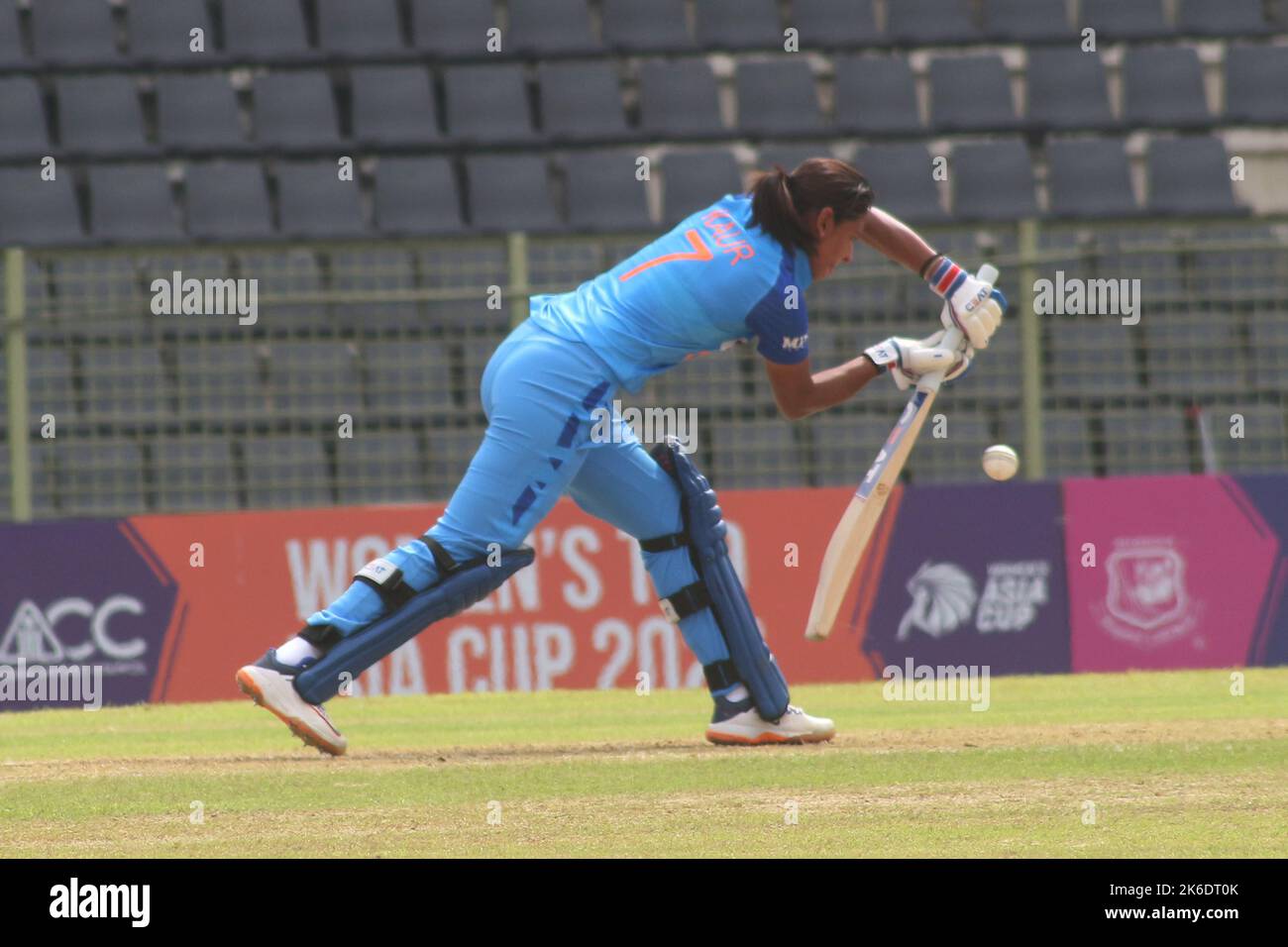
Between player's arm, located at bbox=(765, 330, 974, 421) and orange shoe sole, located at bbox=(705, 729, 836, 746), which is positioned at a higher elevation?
player's arm, located at bbox=(765, 330, 974, 421)

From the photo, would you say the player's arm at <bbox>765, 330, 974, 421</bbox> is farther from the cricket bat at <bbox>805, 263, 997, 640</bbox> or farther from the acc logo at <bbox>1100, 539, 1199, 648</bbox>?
the acc logo at <bbox>1100, 539, 1199, 648</bbox>

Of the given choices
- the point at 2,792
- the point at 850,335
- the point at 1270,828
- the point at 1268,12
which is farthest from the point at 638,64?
the point at 1270,828

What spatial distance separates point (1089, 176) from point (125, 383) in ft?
24.9

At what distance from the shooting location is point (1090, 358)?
40.1 feet

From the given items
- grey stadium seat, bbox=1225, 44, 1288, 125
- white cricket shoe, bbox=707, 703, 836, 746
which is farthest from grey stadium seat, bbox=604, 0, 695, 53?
white cricket shoe, bbox=707, 703, 836, 746

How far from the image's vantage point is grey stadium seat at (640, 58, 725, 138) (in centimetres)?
1560

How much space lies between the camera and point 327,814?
5555 mm

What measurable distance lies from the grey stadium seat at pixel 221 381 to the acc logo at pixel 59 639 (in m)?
1.64

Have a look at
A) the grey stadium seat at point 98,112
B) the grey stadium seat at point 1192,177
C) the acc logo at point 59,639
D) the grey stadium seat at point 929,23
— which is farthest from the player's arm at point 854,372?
the grey stadium seat at point 98,112

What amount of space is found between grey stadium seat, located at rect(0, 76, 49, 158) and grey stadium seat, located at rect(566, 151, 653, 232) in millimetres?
4015

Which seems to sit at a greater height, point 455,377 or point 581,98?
point 581,98

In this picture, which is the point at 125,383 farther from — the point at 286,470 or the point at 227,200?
the point at 227,200

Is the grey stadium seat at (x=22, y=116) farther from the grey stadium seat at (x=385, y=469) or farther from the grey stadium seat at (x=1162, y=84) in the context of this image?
the grey stadium seat at (x=1162, y=84)

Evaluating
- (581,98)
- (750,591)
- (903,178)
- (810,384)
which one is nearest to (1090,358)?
(750,591)
